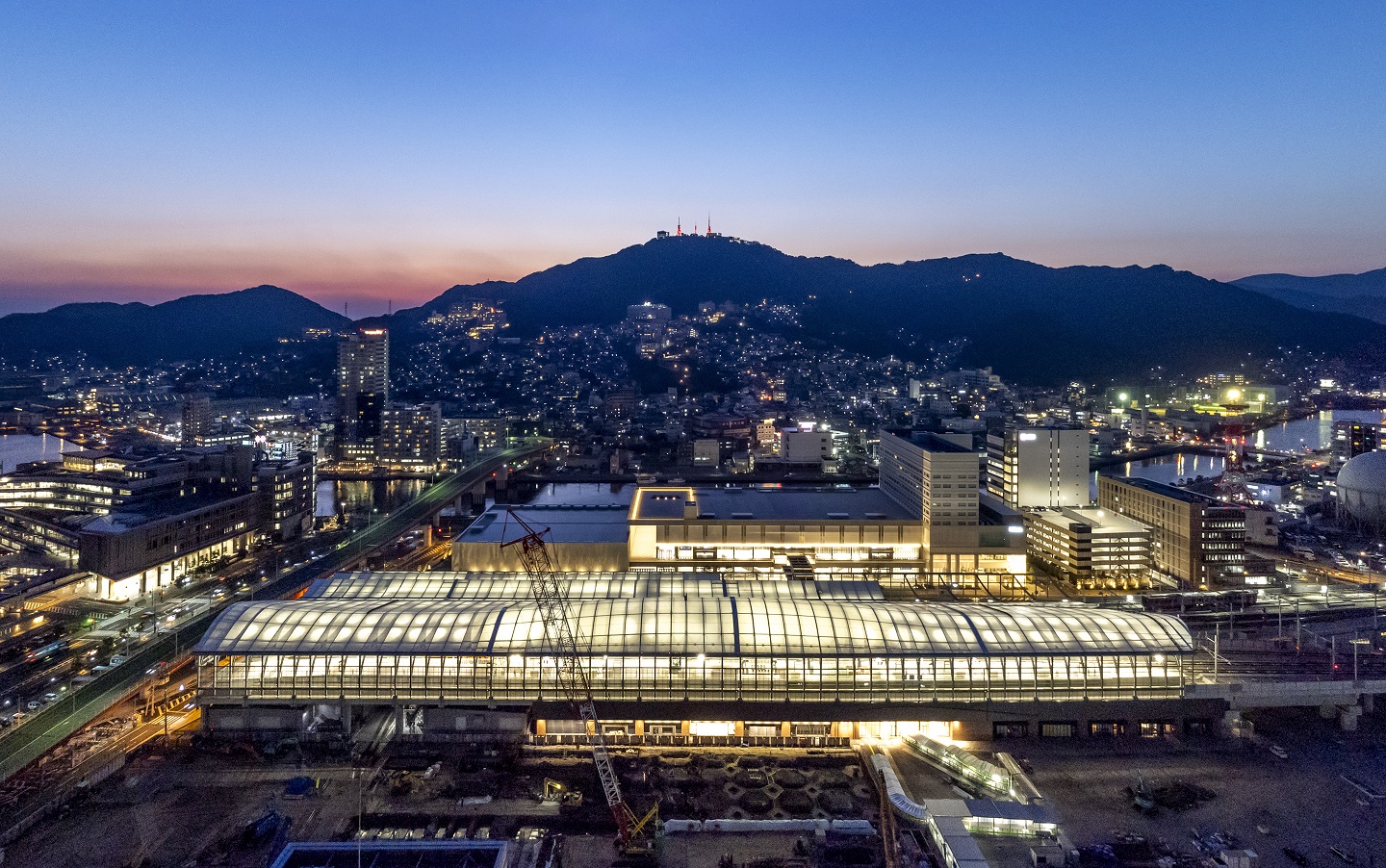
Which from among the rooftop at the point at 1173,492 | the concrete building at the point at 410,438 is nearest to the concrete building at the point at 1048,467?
the rooftop at the point at 1173,492

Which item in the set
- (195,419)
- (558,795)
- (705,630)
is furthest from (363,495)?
(558,795)

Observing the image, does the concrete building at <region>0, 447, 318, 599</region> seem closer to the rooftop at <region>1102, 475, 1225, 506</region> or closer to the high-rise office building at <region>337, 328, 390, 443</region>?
the rooftop at <region>1102, 475, 1225, 506</region>

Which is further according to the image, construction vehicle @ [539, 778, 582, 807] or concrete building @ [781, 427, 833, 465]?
concrete building @ [781, 427, 833, 465]

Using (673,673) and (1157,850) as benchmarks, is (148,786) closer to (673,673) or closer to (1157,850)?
(673,673)

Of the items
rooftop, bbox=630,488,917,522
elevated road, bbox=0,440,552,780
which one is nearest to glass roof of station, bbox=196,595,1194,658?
elevated road, bbox=0,440,552,780

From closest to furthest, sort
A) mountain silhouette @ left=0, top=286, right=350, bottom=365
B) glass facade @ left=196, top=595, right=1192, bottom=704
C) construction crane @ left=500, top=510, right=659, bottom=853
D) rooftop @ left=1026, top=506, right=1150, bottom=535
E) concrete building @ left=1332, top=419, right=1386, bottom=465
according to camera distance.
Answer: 1. construction crane @ left=500, top=510, right=659, bottom=853
2. glass facade @ left=196, top=595, right=1192, bottom=704
3. rooftop @ left=1026, top=506, right=1150, bottom=535
4. concrete building @ left=1332, top=419, right=1386, bottom=465
5. mountain silhouette @ left=0, top=286, right=350, bottom=365

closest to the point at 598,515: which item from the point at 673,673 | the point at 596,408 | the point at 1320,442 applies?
the point at 673,673
